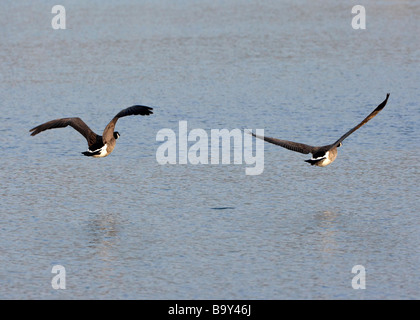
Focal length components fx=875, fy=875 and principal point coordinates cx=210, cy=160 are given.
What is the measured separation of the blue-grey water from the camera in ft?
33.7

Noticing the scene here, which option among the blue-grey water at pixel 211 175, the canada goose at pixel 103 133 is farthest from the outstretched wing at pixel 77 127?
the blue-grey water at pixel 211 175

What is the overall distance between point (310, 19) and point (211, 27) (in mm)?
4610

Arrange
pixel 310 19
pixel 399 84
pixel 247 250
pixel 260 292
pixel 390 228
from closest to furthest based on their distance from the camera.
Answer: pixel 260 292 < pixel 247 250 < pixel 390 228 < pixel 399 84 < pixel 310 19

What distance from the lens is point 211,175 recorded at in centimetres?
1489

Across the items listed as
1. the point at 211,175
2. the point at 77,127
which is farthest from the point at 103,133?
the point at 211,175

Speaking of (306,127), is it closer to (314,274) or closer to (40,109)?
(40,109)

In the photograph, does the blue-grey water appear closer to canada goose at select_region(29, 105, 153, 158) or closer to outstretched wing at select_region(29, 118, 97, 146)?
canada goose at select_region(29, 105, 153, 158)

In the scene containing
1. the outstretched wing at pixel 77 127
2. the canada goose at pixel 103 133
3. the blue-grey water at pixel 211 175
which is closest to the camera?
the blue-grey water at pixel 211 175

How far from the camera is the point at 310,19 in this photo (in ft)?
115

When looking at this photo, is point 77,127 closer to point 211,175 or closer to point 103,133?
point 103,133

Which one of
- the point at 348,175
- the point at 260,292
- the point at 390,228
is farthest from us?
the point at 348,175

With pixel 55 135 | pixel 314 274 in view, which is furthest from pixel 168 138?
pixel 314 274

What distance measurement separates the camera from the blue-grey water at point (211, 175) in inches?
404

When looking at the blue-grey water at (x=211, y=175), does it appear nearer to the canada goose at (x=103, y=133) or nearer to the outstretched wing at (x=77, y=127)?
the canada goose at (x=103, y=133)
